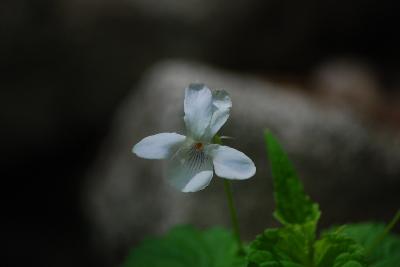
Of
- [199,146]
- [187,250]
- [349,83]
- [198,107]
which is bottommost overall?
[187,250]

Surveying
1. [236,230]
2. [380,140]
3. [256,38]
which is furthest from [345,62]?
[236,230]

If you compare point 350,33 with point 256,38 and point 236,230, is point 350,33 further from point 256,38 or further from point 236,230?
point 236,230

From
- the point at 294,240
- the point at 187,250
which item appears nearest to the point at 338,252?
the point at 294,240

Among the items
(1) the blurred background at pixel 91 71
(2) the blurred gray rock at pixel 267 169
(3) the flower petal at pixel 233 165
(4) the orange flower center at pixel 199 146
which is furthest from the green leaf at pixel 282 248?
(1) the blurred background at pixel 91 71

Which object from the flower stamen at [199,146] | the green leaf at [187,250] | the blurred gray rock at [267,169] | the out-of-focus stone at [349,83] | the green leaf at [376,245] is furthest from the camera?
the out-of-focus stone at [349,83]

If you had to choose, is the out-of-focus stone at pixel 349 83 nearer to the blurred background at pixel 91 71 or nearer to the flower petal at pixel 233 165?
the blurred background at pixel 91 71

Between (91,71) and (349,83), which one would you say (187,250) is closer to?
(91,71)

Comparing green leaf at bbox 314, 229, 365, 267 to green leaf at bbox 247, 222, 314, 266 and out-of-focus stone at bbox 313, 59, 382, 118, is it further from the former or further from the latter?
out-of-focus stone at bbox 313, 59, 382, 118

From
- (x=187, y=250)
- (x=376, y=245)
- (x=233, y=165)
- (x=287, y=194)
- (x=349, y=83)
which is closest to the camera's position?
(x=233, y=165)
